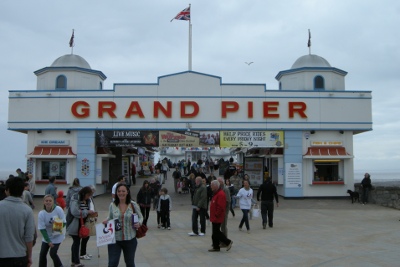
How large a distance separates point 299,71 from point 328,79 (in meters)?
1.63

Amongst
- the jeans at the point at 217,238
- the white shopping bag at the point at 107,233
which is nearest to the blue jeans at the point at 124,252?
the white shopping bag at the point at 107,233

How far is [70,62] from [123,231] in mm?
20652

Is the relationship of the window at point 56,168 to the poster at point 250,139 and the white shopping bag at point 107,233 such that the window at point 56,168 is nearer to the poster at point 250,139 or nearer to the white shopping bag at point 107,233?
the poster at point 250,139

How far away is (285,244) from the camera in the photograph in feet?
37.8

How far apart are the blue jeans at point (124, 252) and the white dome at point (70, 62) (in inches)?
802

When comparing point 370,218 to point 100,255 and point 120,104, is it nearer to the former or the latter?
point 100,255

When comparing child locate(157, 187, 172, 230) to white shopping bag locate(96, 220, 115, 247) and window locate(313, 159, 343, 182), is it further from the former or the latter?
window locate(313, 159, 343, 182)

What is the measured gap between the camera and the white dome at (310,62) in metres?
25.9

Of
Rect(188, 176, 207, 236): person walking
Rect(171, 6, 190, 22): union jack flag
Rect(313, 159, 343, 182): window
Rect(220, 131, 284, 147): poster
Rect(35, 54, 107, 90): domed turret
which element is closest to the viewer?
Rect(188, 176, 207, 236): person walking

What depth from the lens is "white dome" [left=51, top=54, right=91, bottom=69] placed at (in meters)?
25.6

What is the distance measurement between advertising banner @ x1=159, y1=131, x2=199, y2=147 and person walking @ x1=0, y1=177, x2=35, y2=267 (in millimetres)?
18178

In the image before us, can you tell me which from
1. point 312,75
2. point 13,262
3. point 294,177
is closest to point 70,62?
point 312,75

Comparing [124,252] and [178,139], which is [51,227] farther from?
[178,139]

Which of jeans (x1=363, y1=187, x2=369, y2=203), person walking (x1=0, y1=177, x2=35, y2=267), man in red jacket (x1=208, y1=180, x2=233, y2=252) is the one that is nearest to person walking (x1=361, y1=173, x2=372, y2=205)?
jeans (x1=363, y1=187, x2=369, y2=203)
